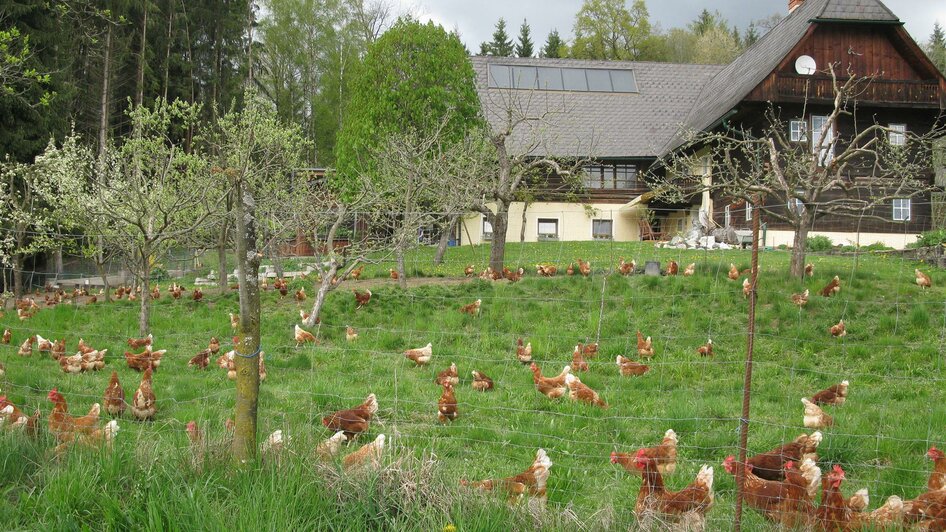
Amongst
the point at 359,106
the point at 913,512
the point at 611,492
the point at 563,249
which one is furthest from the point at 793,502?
the point at 359,106

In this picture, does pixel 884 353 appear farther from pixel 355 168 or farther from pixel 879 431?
pixel 355 168

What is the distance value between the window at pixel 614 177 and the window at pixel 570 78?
461 centimetres

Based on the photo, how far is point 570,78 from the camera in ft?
115

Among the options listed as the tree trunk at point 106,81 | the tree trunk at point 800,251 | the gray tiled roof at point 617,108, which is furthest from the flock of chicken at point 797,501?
the gray tiled roof at point 617,108

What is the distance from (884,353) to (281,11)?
37956mm

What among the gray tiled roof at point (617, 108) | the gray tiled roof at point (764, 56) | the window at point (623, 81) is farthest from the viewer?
the window at point (623, 81)

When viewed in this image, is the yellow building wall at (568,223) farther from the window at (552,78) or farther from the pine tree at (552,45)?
the pine tree at (552,45)

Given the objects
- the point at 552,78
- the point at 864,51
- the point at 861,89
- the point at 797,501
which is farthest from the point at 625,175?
the point at 797,501

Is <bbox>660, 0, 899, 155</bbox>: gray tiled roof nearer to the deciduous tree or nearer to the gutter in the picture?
the gutter

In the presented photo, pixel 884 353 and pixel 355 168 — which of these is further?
pixel 355 168

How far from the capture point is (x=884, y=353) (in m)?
8.58

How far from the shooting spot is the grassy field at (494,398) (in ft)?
12.1

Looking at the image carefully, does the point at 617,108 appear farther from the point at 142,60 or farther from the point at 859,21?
the point at 142,60

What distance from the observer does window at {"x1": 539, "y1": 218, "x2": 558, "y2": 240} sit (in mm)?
31917
